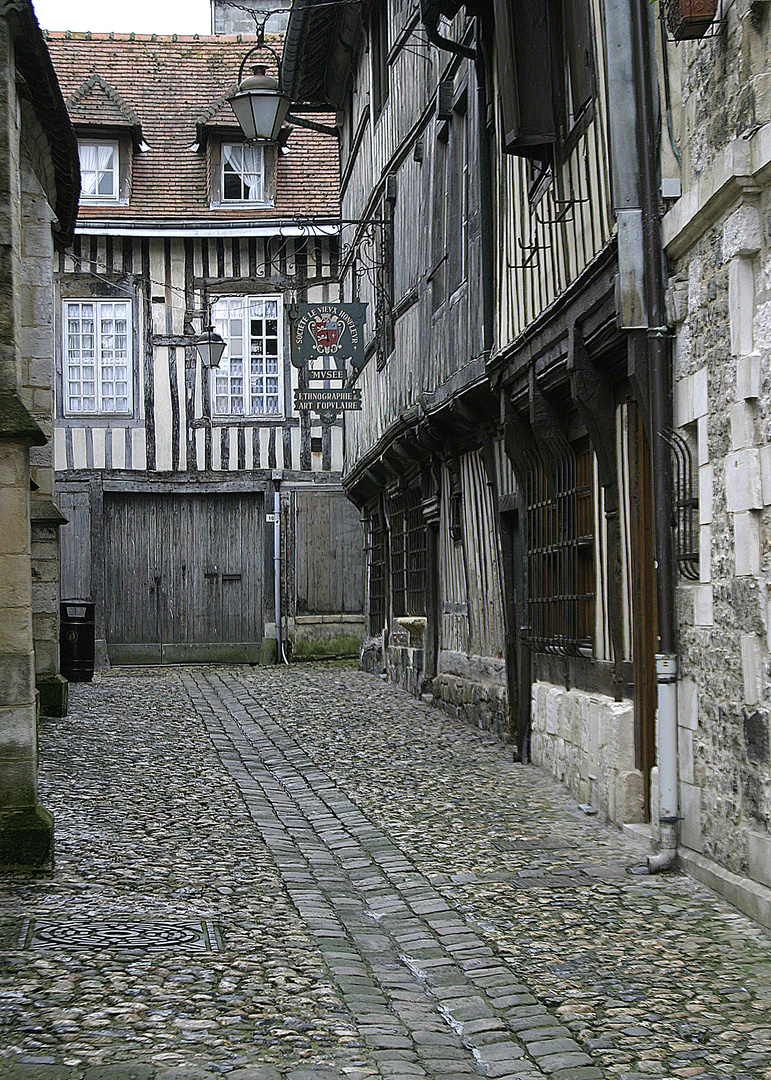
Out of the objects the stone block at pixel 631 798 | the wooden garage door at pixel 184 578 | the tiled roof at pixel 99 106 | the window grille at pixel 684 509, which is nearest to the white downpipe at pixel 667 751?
the window grille at pixel 684 509

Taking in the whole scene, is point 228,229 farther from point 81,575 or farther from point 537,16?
point 537,16

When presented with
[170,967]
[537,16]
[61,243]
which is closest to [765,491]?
[170,967]

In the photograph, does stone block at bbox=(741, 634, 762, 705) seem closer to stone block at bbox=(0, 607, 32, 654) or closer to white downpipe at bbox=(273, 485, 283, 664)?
stone block at bbox=(0, 607, 32, 654)

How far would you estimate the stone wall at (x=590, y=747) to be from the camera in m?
6.18

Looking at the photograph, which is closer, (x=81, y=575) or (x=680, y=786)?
(x=680, y=786)

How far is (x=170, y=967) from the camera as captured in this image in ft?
12.9

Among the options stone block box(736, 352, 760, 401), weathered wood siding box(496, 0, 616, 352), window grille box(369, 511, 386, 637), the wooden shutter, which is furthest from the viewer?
window grille box(369, 511, 386, 637)

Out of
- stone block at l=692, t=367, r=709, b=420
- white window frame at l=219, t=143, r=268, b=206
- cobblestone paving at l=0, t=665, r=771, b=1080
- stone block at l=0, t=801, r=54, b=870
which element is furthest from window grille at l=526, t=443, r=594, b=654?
white window frame at l=219, t=143, r=268, b=206

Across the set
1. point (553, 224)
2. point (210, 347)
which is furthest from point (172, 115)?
point (553, 224)

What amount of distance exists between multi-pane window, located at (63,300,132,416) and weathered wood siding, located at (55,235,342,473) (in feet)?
0.40

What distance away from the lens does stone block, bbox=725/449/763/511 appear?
15.0ft

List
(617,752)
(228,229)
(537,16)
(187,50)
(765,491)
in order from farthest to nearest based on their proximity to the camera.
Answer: (187,50) → (228,229) → (537,16) → (617,752) → (765,491)

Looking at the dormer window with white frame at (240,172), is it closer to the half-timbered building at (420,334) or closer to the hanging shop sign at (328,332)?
the half-timbered building at (420,334)

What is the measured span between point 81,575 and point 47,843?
1334 centimetres
